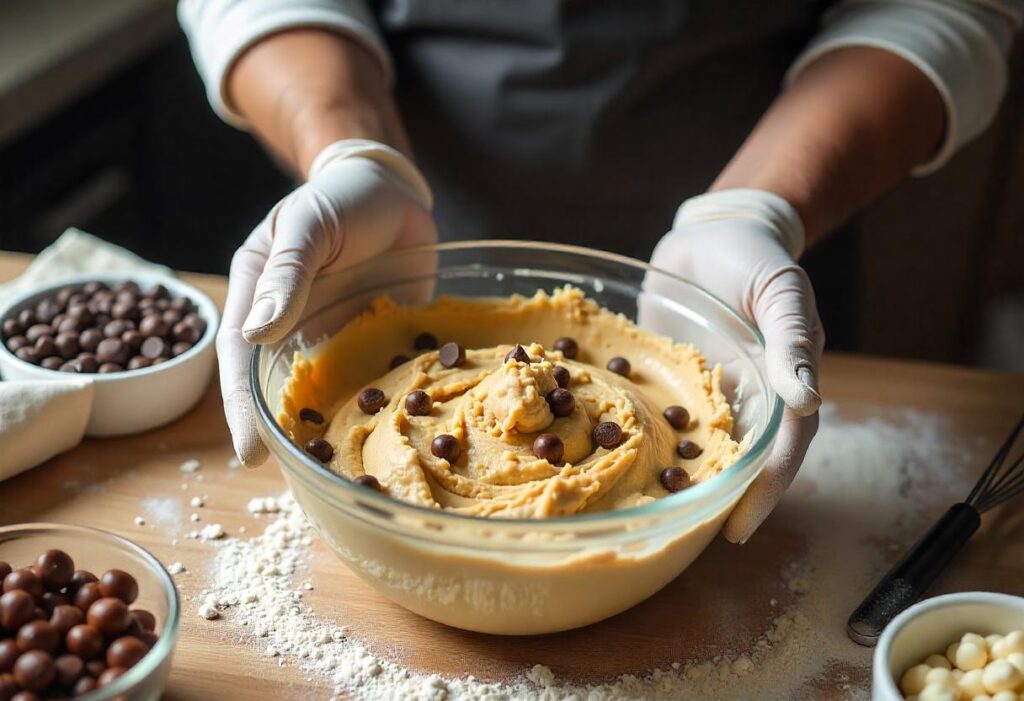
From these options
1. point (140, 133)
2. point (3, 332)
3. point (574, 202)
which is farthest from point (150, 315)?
point (140, 133)

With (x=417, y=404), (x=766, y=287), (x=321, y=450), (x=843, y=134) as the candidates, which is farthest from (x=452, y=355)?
(x=843, y=134)

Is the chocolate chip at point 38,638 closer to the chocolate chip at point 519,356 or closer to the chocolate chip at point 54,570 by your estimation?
the chocolate chip at point 54,570

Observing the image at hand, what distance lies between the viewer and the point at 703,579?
1314mm

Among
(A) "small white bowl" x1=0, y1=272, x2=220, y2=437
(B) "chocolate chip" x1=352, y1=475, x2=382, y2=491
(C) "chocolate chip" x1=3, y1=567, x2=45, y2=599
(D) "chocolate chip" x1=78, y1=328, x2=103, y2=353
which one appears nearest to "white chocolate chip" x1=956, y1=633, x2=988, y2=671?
(B) "chocolate chip" x1=352, y1=475, x2=382, y2=491

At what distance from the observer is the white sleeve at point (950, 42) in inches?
69.5

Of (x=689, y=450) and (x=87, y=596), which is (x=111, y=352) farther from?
(x=689, y=450)

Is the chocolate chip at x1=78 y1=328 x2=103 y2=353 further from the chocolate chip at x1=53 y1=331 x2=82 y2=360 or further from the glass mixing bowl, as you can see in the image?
the glass mixing bowl

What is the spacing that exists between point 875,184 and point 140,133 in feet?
7.26

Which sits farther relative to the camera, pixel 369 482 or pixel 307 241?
pixel 307 241

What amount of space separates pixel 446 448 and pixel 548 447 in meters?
0.12

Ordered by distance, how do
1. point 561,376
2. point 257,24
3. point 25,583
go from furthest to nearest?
point 257,24
point 561,376
point 25,583

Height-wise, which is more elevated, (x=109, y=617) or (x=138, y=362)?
(x=109, y=617)

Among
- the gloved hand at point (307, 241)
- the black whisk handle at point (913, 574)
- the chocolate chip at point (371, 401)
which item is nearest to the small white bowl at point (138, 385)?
the gloved hand at point (307, 241)

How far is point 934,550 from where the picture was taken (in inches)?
51.8
